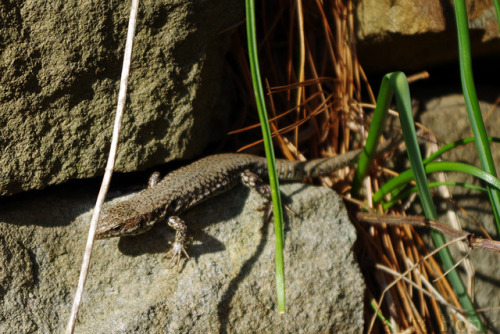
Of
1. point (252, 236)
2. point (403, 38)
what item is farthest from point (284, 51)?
point (252, 236)

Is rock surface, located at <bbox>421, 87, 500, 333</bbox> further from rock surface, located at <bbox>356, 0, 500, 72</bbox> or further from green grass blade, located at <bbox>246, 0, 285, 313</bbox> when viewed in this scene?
green grass blade, located at <bbox>246, 0, 285, 313</bbox>

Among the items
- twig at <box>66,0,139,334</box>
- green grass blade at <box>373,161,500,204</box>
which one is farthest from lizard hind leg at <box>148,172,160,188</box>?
green grass blade at <box>373,161,500,204</box>

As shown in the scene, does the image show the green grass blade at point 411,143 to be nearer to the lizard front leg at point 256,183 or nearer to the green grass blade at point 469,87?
the green grass blade at point 469,87

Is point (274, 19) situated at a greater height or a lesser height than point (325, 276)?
greater

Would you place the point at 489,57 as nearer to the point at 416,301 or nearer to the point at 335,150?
the point at 335,150

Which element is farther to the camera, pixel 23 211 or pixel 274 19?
pixel 274 19

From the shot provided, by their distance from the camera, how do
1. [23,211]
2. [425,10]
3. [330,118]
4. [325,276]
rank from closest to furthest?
[23,211]
[325,276]
[425,10]
[330,118]

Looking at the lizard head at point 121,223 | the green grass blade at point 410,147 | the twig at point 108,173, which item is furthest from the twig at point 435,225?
the twig at point 108,173
